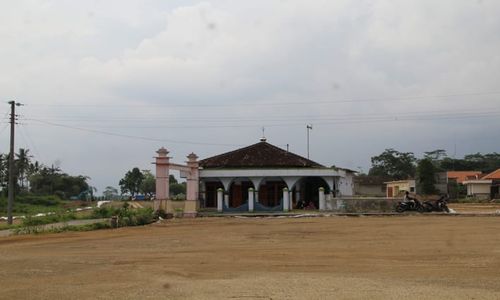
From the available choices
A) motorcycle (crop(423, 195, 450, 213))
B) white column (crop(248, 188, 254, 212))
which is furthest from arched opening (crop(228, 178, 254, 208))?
motorcycle (crop(423, 195, 450, 213))

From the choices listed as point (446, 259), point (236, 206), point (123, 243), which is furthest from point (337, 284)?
point (236, 206)

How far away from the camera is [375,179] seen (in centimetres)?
8600

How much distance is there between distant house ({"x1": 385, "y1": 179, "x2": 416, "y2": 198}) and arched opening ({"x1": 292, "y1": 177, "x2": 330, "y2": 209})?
780 inches

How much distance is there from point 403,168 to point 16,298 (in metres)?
90.8

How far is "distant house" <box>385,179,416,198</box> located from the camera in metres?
67.0

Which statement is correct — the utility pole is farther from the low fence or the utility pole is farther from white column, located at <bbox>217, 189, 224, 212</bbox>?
the low fence

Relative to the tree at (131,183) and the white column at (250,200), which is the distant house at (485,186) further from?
the tree at (131,183)

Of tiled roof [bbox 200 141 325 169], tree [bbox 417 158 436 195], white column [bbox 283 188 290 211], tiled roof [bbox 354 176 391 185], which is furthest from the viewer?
tiled roof [bbox 354 176 391 185]

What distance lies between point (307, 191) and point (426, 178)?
22.0m

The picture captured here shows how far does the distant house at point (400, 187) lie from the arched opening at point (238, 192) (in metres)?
23.4

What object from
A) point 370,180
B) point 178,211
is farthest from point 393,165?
point 178,211

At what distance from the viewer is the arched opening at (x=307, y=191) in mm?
45188

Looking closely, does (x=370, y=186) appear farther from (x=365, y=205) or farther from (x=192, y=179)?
(x=192, y=179)

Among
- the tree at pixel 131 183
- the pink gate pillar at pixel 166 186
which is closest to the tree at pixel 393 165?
the tree at pixel 131 183
